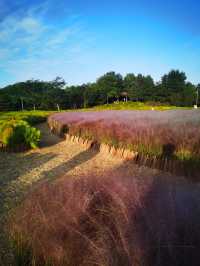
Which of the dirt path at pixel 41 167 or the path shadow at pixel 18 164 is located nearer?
the dirt path at pixel 41 167

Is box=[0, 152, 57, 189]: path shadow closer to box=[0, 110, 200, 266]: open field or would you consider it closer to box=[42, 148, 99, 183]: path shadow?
box=[42, 148, 99, 183]: path shadow

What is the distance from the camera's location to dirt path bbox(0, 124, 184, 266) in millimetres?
3108

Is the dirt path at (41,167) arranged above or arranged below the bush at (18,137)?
below

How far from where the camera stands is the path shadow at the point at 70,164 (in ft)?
13.7

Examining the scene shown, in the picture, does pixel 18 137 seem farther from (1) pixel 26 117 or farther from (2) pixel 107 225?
(1) pixel 26 117

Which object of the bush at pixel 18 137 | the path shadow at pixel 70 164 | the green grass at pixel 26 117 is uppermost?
the green grass at pixel 26 117

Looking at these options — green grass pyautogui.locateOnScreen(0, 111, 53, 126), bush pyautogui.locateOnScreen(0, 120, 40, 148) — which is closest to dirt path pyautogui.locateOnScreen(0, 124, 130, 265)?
bush pyautogui.locateOnScreen(0, 120, 40, 148)

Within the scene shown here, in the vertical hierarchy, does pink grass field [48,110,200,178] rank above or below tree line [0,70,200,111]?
below

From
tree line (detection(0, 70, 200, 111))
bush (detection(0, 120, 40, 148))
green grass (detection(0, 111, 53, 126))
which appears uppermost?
tree line (detection(0, 70, 200, 111))

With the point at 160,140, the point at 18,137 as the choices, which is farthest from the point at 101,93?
the point at 160,140

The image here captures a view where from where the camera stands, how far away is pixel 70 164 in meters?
5.04

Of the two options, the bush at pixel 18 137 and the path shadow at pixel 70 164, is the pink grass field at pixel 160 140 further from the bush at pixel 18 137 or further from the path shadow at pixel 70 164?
the bush at pixel 18 137

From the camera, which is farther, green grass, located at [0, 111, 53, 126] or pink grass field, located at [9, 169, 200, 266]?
green grass, located at [0, 111, 53, 126]

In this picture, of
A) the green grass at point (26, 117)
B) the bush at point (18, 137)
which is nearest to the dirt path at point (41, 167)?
the bush at point (18, 137)
